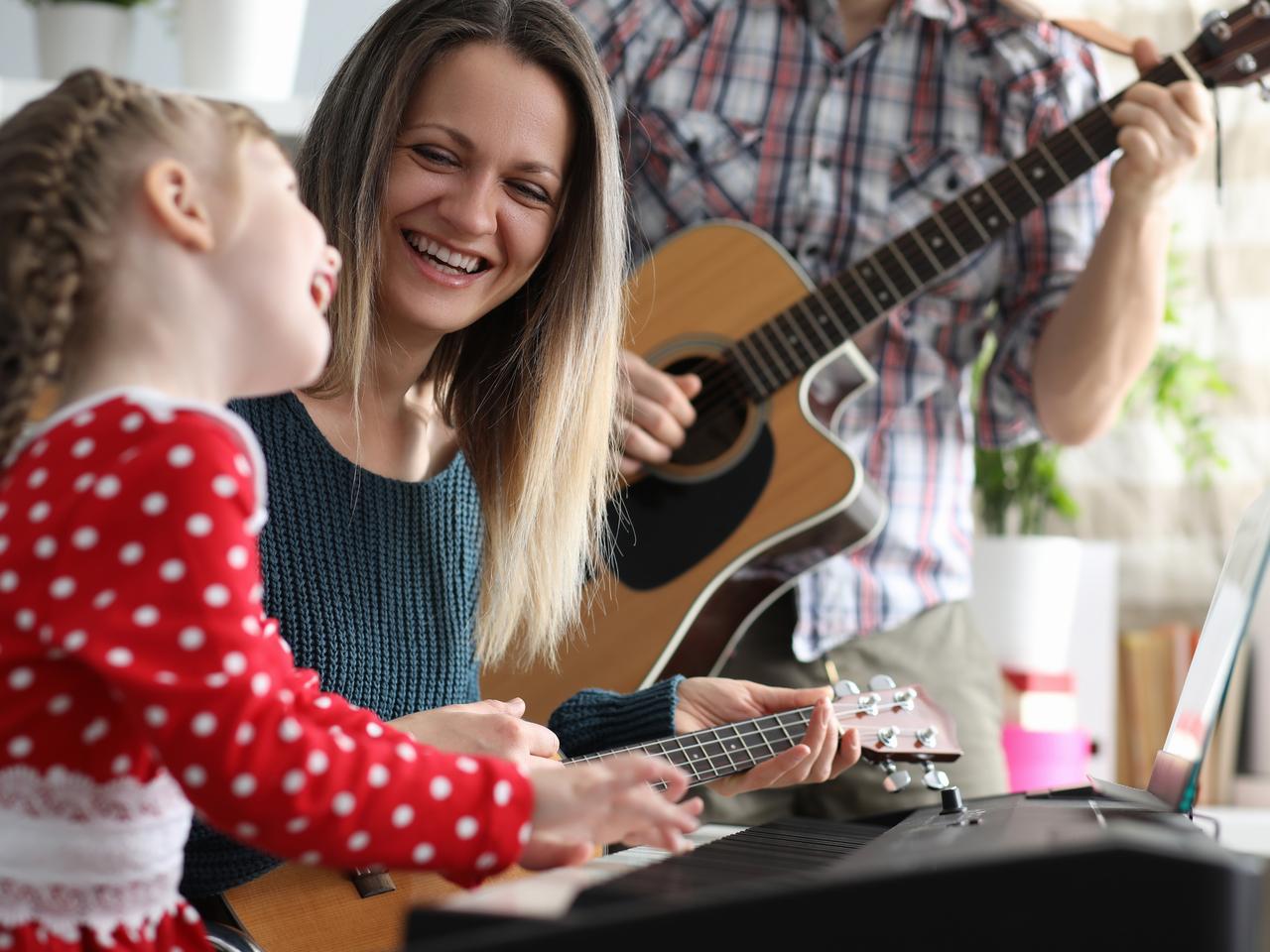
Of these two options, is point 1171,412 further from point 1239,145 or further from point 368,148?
point 368,148

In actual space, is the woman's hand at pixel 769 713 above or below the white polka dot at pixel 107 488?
below

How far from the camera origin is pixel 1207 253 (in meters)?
2.59

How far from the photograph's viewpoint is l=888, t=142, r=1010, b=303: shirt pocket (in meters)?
1.66

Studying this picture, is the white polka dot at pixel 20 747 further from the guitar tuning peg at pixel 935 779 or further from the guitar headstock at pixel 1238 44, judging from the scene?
the guitar headstock at pixel 1238 44

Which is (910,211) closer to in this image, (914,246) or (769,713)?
(914,246)

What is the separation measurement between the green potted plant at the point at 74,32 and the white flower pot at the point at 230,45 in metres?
0.11

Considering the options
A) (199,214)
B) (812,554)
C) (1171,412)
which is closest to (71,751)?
(199,214)

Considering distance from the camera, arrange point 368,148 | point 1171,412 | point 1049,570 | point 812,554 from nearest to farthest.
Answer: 1. point 368,148
2. point 812,554
3. point 1049,570
4. point 1171,412

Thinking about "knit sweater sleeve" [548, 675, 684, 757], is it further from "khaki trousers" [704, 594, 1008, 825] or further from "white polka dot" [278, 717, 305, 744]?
"white polka dot" [278, 717, 305, 744]

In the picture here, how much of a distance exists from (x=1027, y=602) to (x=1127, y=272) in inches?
33.2

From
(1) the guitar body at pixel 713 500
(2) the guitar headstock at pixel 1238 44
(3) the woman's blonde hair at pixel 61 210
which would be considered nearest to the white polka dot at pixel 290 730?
(3) the woman's blonde hair at pixel 61 210

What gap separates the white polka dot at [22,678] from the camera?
0.62 metres

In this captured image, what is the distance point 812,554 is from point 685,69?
0.62 metres

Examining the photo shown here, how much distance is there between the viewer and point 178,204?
0.68 m
